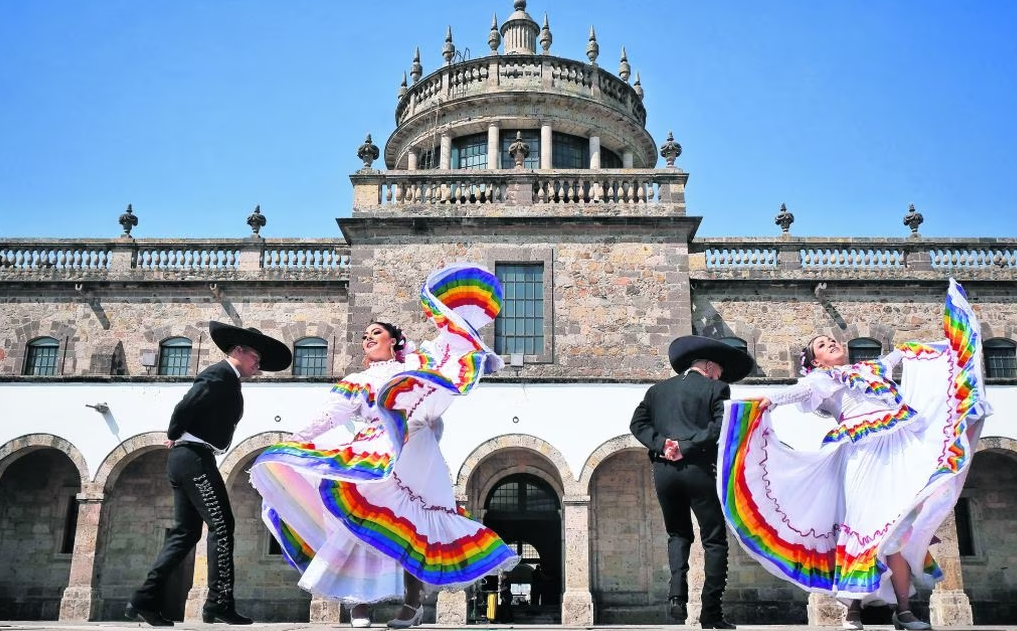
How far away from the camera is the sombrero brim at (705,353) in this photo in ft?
25.2

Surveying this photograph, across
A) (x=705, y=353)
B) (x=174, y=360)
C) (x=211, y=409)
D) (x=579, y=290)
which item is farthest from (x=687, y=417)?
(x=174, y=360)

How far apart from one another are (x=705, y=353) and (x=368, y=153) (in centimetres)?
1561

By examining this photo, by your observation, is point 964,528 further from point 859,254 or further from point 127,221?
point 127,221

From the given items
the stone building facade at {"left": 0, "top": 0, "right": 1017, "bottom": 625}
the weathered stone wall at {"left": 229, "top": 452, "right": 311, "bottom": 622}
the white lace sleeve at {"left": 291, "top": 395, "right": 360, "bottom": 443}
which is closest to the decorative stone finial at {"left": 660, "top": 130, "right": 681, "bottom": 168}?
the stone building facade at {"left": 0, "top": 0, "right": 1017, "bottom": 625}

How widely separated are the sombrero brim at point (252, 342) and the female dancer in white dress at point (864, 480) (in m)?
3.76

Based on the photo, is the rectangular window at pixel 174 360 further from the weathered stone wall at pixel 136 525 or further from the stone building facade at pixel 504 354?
the weathered stone wall at pixel 136 525

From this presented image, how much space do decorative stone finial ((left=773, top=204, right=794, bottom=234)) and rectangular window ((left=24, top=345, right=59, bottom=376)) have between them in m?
18.2

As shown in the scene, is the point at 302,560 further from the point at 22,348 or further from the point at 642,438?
the point at 22,348

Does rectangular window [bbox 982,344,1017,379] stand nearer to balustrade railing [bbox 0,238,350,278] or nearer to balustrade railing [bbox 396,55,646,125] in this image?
balustrade railing [bbox 396,55,646,125]

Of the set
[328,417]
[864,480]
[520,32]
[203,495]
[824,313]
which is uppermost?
[520,32]

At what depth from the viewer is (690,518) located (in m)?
7.20

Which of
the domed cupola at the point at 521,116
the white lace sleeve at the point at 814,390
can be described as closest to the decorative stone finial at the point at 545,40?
the domed cupola at the point at 521,116

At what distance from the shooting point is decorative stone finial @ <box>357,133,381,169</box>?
2192 cm

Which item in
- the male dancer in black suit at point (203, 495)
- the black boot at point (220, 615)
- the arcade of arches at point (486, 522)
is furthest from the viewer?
the arcade of arches at point (486, 522)
